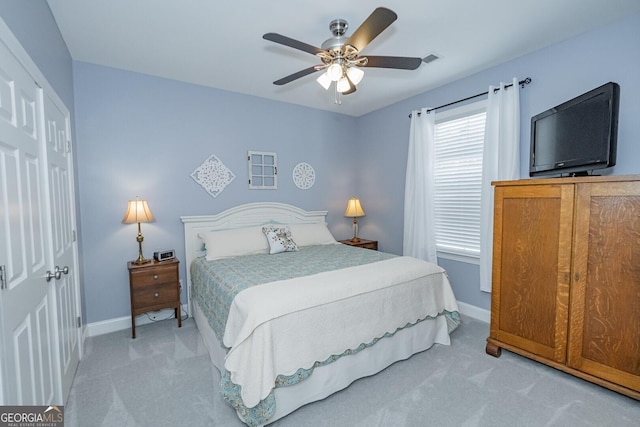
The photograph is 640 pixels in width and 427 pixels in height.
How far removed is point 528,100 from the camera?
277 centimetres

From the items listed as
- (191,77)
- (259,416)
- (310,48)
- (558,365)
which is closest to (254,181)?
(191,77)

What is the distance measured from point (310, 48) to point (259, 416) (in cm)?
226

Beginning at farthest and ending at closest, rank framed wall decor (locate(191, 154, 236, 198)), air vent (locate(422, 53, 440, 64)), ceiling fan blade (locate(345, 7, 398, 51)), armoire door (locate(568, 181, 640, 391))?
framed wall decor (locate(191, 154, 236, 198))
air vent (locate(422, 53, 440, 64))
armoire door (locate(568, 181, 640, 391))
ceiling fan blade (locate(345, 7, 398, 51))

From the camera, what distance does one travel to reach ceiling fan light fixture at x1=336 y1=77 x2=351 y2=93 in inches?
87.0

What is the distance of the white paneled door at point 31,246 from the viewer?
3.93ft

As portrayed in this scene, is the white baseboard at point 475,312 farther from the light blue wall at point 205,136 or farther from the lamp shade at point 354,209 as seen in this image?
the lamp shade at point 354,209

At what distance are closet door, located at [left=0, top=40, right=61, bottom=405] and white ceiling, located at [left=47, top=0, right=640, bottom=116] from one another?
103 cm

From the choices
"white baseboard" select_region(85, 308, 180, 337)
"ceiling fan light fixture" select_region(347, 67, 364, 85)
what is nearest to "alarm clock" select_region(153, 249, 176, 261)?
"white baseboard" select_region(85, 308, 180, 337)

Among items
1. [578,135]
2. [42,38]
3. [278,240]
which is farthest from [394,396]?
[42,38]

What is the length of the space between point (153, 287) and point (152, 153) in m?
1.44

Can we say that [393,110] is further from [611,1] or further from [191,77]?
[191,77]

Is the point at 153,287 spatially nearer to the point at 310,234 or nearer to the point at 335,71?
the point at 310,234

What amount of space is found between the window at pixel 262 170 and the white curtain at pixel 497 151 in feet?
8.29

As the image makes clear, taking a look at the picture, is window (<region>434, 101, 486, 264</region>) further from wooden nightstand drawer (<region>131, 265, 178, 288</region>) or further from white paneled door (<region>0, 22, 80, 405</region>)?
white paneled door (<region>0, 22, 80, 405</region>)
